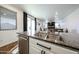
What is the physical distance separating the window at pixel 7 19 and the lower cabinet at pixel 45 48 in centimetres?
34

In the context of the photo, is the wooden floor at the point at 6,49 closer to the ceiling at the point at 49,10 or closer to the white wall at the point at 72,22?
the ceiling at the point at 49,10

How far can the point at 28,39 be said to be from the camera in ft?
4.57

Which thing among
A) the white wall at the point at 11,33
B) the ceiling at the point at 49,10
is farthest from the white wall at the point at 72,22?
the white wall at the point at 11,33

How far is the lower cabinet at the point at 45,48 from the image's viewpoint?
95 centimetres

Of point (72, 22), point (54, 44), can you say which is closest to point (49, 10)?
point (72, 22)

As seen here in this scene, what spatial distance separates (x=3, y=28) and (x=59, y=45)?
26.1 inches

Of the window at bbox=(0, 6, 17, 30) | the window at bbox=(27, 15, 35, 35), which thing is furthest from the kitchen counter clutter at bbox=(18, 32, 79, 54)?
the window at bbox=(0, 6, 17, 30)

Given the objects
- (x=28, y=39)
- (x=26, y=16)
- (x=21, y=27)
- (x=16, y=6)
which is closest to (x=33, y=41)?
(x=28, y=39)

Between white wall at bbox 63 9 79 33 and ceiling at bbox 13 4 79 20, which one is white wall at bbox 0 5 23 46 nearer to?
ceiling at bbox 13 4 79 20

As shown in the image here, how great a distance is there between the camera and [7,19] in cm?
117

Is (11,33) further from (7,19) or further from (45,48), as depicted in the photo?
(45,48)

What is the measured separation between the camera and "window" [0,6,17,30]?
115 centimetres

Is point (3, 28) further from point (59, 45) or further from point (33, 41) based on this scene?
point (59, 45)

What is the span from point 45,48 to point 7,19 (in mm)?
562
